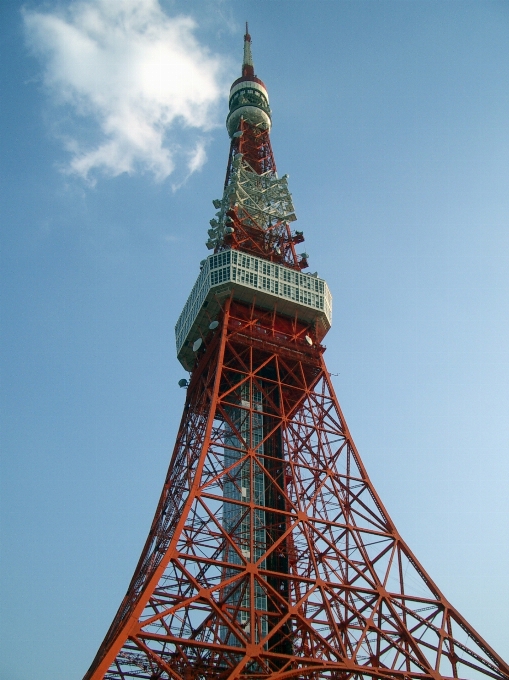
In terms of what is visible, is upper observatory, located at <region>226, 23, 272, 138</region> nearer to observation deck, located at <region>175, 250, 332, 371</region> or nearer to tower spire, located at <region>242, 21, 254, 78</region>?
tower spire, located at <region>242, 21, 254, 78</region>

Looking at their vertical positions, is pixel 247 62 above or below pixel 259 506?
above

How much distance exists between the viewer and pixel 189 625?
105 ft

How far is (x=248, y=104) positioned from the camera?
58.3 meters

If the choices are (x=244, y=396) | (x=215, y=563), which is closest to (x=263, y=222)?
(x=244, y=396)

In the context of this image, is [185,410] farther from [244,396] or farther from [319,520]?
[319,520]

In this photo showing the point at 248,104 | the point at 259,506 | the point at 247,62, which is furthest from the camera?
the point at 247,62

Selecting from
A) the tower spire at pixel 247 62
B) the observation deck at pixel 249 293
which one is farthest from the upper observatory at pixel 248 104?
the observation deck at pixel 249 293

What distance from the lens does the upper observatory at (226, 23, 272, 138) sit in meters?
57.9

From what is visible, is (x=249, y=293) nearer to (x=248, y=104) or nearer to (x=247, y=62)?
(x=248, y=104)

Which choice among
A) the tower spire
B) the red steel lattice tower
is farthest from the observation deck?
the tower spire

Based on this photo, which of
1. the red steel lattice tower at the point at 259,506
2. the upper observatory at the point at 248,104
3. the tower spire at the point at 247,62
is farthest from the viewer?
the tower spire at the point at 247,62

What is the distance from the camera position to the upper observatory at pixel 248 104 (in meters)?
57.9

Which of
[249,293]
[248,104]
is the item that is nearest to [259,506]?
[249,293]

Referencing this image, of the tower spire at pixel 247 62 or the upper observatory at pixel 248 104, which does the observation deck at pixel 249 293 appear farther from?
the tower spire at pixel 247 62
